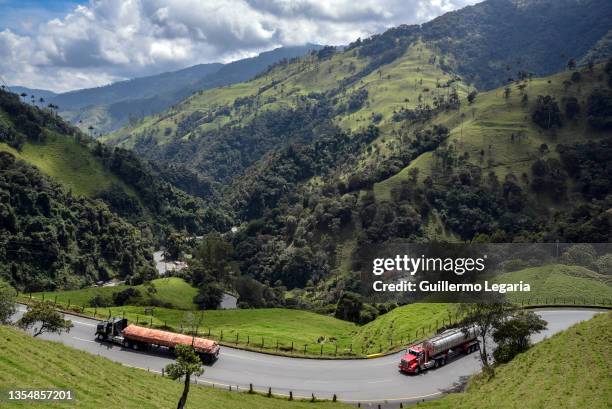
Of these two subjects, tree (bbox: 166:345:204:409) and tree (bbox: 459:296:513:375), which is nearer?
tree (bbox: 166:345:204:409)

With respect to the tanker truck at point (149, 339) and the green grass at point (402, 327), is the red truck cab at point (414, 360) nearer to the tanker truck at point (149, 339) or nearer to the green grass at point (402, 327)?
the green grass at point (402, 327)

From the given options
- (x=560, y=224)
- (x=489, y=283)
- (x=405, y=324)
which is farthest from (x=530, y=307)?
(x=560, y=224)

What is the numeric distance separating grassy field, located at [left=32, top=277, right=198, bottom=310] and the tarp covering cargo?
5492 centimetres

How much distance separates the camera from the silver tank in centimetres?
5466

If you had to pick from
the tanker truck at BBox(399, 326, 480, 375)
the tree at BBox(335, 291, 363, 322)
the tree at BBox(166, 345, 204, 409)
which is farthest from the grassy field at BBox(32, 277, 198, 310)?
the tree at BBox(166, 345, 204, 409)

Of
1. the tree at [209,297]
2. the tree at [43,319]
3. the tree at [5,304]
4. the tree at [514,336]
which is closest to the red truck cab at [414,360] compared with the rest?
the tree at [514,336]

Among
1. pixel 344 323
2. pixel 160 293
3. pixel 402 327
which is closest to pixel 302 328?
pixel 344 323

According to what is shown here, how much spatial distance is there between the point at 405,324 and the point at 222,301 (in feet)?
281

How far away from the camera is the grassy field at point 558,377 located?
101ft

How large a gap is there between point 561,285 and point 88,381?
71707 millimetres

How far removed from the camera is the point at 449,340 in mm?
56188

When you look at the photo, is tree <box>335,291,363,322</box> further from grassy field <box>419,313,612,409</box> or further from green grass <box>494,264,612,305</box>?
grassy field <box>419,313,612,409</box>

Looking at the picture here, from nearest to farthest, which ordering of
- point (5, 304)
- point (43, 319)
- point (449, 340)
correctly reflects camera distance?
point (43, 319), point (5, 304), point (449, 340)

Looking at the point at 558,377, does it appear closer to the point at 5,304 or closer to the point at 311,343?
the point at 311,343
